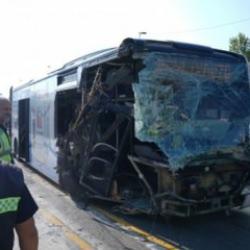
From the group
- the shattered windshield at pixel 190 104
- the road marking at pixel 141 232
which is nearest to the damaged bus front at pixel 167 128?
the shattered windshield at pixel 190 104

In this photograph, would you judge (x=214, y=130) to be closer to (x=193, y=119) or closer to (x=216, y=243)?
(x=193, y=119)

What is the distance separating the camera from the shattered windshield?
721 centimetres

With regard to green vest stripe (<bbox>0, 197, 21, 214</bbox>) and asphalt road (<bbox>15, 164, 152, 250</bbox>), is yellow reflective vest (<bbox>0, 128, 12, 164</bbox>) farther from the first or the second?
green vest stripe (<bbox>0, 197, 21, 214</bbox>)

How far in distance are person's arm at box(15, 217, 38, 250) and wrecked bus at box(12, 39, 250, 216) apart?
4542mm

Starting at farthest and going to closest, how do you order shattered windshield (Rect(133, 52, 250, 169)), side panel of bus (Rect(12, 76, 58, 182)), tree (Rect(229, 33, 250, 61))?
tree (Rect(229, 33, 250, 61))
side panel of bus (Rect(12, 76, 58, 182))
shattered windshield (Rect(133, 52, 250, 169))

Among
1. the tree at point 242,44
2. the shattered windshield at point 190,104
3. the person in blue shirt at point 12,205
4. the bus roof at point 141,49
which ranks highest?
the tree at point 242,44

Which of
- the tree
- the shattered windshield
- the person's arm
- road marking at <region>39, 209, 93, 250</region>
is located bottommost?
road marking at <region>39, 209, 93, 250</region>

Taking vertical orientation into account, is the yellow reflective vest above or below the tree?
below

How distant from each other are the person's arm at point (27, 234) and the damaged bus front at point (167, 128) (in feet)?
14.9

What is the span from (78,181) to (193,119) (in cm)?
322

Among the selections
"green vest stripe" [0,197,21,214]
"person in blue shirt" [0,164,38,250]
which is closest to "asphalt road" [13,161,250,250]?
"person in blue shirt" [0,164,38,250]

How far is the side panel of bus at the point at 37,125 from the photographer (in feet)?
36.9

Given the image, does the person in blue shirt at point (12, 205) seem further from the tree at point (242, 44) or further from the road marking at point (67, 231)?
the tree at point (242, 44)

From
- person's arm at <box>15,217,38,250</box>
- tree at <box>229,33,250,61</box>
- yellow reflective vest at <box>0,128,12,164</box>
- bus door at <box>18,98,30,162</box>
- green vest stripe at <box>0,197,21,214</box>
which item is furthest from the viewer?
tree at <box>229,33,250,61</box>
